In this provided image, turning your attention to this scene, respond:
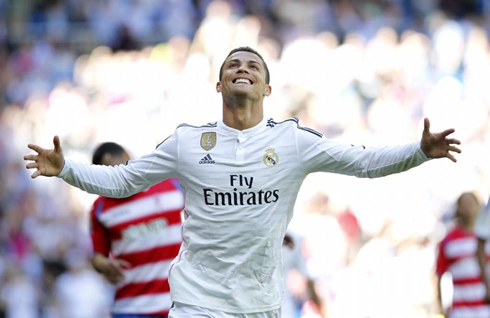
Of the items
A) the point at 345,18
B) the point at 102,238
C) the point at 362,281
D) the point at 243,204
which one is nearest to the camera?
the point at 243,204

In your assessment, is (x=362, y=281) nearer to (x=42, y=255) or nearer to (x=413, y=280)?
(x=413, y=280)

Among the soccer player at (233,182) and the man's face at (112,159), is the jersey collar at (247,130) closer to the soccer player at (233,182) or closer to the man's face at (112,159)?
the soccer player at (233,182)

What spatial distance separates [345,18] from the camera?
71.5 ft

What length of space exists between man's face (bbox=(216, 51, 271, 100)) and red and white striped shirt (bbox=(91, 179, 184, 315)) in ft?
5.90

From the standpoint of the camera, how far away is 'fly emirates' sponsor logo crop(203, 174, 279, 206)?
6.36m

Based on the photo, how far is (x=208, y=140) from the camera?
656cm

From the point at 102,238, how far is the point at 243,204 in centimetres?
239

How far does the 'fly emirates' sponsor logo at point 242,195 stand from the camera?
6359 mm

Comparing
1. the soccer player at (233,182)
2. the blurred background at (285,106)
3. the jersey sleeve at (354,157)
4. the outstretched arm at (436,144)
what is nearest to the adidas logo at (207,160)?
the soccer player at (233,182)

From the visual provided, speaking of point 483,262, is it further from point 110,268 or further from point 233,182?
point 233,182

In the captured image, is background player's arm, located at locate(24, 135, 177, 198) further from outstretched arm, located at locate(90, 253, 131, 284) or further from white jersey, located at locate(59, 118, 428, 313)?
outstretched arm, located at locate(90, 253, 131, 284)

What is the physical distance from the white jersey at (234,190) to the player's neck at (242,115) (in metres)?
0.05

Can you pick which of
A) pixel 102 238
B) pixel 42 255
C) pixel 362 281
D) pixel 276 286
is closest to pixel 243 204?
pixel 276 286

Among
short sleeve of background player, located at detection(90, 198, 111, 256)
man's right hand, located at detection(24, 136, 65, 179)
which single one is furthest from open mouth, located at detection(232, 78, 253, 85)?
short sleeve of background player, located at detection(90, 198, 111, 256)
